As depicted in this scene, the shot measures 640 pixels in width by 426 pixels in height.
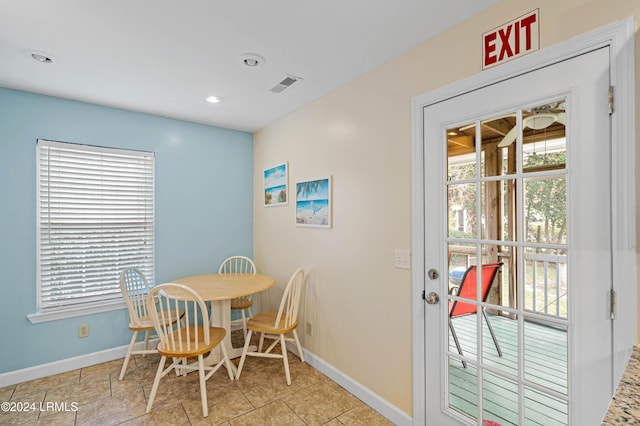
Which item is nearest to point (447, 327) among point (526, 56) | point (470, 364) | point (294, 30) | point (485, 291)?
point (470, 364)

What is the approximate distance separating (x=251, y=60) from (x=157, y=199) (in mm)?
1944

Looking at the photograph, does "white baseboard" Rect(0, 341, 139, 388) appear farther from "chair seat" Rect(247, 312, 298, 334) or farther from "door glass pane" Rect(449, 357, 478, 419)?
"door glass pane" Rect(449, 357, 478, 419)

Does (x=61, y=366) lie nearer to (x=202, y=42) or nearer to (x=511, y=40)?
(x=202, y=42)

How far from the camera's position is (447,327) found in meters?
1.83

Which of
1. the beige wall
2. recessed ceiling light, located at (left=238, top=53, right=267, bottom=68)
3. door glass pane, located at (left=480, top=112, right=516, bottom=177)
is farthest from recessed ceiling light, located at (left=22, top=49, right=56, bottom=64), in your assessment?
door glass pane, located at (left=480, top=112, right=516, bottom=177)

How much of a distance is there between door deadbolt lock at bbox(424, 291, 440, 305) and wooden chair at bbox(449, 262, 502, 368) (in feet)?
0.26

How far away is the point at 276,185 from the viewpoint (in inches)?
137

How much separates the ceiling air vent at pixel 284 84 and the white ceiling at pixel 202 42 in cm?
5

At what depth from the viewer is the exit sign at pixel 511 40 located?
57.2 inches

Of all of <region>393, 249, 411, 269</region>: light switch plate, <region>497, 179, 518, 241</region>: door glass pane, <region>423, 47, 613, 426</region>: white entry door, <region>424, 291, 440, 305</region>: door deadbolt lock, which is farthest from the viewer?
<region>393, 249, 411, 269</region>: light switch plate

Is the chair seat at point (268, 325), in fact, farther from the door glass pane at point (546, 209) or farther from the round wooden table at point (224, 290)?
the door glass pane at point (546, 209)

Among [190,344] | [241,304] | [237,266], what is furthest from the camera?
[237,266]

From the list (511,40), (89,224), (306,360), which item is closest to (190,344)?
(306,360)

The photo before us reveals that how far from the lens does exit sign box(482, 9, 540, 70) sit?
1.45 metres
